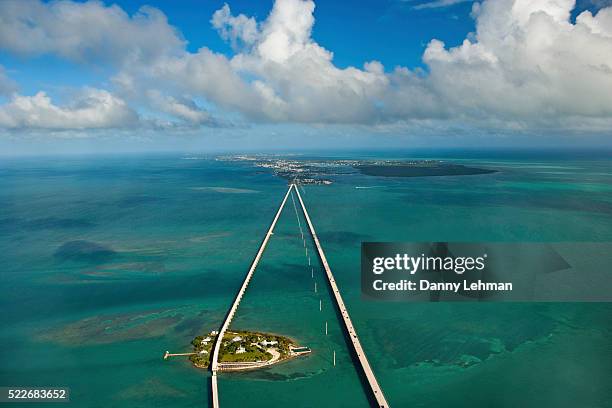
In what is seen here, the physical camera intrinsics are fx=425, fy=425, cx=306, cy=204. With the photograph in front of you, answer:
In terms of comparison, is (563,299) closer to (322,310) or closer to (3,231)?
(322,310)

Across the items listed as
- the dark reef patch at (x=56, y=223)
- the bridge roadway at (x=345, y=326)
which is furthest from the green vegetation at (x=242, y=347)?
the dark reef patch at (x=56, y=223)

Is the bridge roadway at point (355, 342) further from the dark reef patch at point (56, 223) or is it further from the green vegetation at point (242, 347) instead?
the dark reef patch at point (56, 223)

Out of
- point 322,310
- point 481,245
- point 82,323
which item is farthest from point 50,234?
point 481,245

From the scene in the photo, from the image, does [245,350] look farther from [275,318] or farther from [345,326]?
[345,326]

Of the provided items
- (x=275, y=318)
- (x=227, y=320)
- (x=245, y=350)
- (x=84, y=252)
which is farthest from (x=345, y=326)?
(x=84, y=252)

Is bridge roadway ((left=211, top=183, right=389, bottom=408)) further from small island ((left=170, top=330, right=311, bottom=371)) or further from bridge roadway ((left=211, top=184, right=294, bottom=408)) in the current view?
small island ((left=170, top=330, right=311, bottom=371))

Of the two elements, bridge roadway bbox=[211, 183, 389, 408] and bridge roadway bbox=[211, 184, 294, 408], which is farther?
bridge roadway bbox=[211, 184, 294, 408]

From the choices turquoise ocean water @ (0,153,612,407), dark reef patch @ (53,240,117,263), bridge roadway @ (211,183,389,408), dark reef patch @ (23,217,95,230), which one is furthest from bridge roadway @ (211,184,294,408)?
dark reef patch @ (23,217,95,230)
